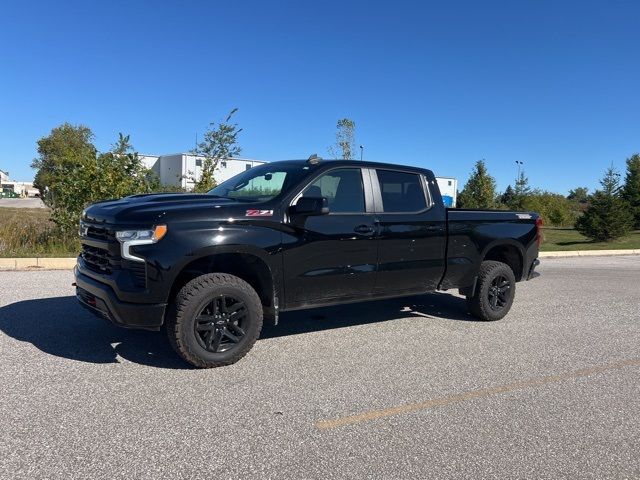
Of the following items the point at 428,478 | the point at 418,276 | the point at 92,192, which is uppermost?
the point at 92,192

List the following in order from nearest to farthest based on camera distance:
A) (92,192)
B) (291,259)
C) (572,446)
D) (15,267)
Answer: (572,446) → (291,259) → (15,267) → (92,192)

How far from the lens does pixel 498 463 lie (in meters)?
3.06

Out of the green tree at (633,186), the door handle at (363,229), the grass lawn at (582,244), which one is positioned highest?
the green tree at (633,186)

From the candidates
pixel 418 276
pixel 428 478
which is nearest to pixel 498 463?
pixel 428 478

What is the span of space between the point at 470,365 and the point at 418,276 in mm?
1228

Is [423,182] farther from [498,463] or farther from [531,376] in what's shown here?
[498,463]

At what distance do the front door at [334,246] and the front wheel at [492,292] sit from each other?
6.13 feet

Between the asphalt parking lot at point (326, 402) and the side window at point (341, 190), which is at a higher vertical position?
the side window at point (341, 190)

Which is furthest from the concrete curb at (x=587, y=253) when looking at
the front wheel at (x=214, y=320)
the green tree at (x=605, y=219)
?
the front wheel at (x=214, y=320)

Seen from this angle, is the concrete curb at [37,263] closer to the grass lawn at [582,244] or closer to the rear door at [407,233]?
the rear door at [407,233]

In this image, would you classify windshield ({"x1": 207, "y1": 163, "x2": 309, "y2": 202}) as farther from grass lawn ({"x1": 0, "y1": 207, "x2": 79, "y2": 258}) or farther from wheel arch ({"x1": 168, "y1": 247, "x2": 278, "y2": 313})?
grass lawn ({"x1": 0, "y1": 207, "x2": 79, "y2": 258})

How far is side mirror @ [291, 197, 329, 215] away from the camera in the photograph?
15.0 feet

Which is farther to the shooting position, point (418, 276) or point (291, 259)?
point (418, 276)

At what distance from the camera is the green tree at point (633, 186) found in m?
37.3
